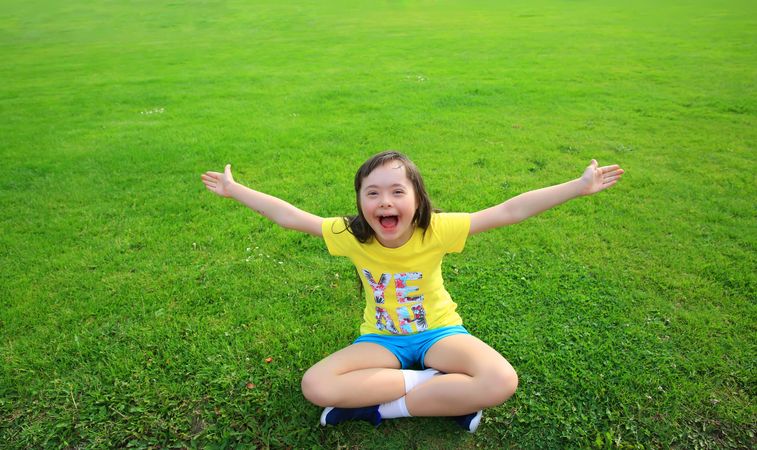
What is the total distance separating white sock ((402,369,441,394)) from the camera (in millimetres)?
3270

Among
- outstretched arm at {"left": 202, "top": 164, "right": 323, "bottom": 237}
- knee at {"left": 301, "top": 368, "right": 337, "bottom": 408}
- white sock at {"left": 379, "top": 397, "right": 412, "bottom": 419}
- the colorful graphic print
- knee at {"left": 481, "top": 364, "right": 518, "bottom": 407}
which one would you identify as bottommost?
white sock at {"left": 379, "top": 397, "right": 412, "bottom": 419}

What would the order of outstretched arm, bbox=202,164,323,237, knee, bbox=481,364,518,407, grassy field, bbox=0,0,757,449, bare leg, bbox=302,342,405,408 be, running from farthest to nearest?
outstretched arm, bbox=202,164,323,237, grassy field, bbox=0,0,757,449, bare leg, bbox=302,342,405,408, knee, bbox=481,364,518,407

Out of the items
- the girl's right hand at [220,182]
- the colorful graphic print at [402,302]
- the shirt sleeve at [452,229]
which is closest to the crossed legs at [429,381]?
the colorful graphic print at [402,302]

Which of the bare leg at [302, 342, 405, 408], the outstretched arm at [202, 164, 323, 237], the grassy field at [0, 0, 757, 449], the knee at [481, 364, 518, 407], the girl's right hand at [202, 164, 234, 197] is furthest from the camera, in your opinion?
the girl's right hand at [202, 164, 234, 197]

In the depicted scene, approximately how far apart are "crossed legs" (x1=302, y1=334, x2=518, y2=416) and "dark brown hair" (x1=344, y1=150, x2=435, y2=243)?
2.66 feet

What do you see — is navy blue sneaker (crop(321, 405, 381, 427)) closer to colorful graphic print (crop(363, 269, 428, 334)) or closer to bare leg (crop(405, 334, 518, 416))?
bare leg (crop(405, 334, 518, 416))

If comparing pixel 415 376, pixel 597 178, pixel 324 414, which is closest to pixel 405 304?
pixel 415 376

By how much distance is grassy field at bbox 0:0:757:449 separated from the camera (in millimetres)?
3406

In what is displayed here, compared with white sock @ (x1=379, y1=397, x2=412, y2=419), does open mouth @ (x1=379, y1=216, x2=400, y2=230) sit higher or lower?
higher

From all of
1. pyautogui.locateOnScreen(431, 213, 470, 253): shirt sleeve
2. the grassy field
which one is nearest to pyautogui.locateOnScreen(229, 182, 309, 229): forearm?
pyautogui.locateOnScreen(431, 213, 470, 253): shirt sleeve

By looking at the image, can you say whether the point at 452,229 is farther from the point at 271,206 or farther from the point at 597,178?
the point at 271,206

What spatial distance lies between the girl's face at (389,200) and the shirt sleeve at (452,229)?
0.25m

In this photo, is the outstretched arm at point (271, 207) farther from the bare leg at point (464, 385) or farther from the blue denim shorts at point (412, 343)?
the bare leg at point (464, 385)

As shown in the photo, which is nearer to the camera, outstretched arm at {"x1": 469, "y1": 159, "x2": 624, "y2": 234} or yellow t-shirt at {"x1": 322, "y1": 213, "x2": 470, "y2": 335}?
outstretched arm at {"x1": 469, "y1": 159, "x2": 624, "y2": 234}
